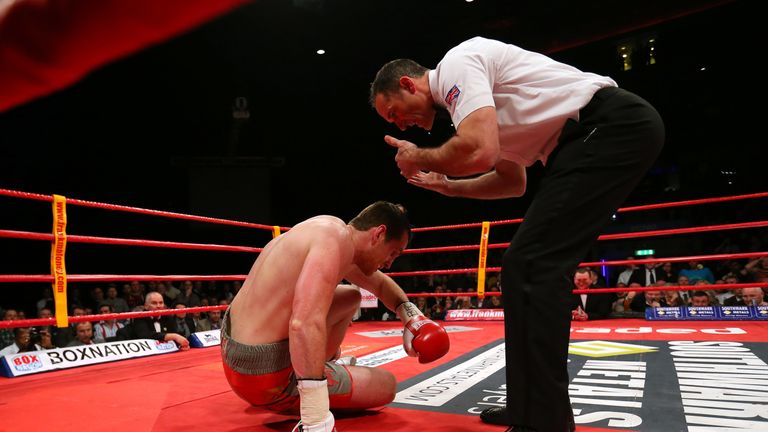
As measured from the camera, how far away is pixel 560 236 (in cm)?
118

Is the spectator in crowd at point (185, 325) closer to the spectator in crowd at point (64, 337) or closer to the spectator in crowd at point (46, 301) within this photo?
the spectator in crowd at point (64, 337)

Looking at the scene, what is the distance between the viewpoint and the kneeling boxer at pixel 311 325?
4.15 ft

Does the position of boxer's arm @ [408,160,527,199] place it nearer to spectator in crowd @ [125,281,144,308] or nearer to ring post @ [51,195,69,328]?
ring post @ [51,195,69,328]

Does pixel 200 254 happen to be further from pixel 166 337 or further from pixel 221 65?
pixel 166 337

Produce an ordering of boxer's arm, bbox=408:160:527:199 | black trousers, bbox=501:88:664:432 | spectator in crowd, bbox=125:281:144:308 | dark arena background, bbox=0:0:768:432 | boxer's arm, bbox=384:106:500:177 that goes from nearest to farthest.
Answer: black trousers, bbox=501:88:664:432
boxer's arm, bbox=384:106:500:177
dark arena background, bbox=0:0:768:432
boxer's arm, bbox=408:160:527:199
spectator in crowd, bbox=125:281:144:308

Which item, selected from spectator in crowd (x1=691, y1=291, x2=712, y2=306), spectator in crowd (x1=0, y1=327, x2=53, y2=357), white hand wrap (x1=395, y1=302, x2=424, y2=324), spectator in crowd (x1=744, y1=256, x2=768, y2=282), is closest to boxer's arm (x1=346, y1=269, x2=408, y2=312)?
white hand wrap (x1=395, y1=302, x2=424, y2=324)

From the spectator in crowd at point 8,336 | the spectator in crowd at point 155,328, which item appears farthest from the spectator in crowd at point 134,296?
the spectator in crowd at point 155,328

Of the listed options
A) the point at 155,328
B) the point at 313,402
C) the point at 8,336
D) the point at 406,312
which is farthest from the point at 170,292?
the point at 313,402

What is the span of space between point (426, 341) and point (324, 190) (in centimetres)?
940

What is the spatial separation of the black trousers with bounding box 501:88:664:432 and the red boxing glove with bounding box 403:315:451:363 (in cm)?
56

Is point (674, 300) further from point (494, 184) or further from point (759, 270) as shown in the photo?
point (494, 184)

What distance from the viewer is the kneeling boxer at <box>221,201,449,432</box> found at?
1265 millimetres

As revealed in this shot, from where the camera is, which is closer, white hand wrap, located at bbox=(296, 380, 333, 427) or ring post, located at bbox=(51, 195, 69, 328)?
white hand wrap, located at bbox=(296, 380, 333, 427)

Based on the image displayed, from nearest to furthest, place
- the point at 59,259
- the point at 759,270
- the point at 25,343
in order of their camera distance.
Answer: the point at 59,259 → the point at 25,343 → the point at 759,270
